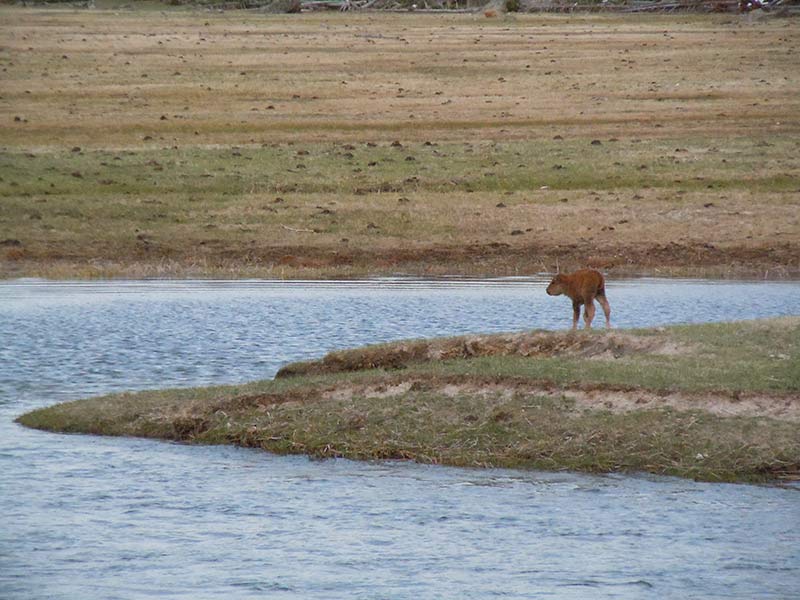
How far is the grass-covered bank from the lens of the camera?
13.9m

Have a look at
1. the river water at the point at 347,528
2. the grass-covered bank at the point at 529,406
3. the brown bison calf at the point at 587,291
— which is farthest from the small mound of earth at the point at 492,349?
the river water at the point at 347,528

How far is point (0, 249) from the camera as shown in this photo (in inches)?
1320

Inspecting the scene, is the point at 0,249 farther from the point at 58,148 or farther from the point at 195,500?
the point at 195,500

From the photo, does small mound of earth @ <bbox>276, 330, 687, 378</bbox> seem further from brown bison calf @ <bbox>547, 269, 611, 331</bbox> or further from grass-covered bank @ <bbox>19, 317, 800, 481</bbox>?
brown bison calf @ <bbox>547, 269, 611, 331</bbox>

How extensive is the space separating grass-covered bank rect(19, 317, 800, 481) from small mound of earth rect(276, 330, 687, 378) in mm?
19

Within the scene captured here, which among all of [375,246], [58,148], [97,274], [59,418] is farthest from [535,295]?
[58,148]

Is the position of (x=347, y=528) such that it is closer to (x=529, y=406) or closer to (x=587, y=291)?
(x=529, y=406)

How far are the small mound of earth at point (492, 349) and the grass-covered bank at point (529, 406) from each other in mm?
19

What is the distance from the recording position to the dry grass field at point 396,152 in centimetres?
3375

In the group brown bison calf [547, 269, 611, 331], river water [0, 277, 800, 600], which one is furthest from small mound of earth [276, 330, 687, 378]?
river water [0, 277, 800, 600]

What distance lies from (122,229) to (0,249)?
304cm

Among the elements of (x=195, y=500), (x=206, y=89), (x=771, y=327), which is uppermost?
(x=206, y=89)

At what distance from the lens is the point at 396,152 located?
4344cm

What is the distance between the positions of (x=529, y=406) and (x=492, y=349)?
246 centimetres
